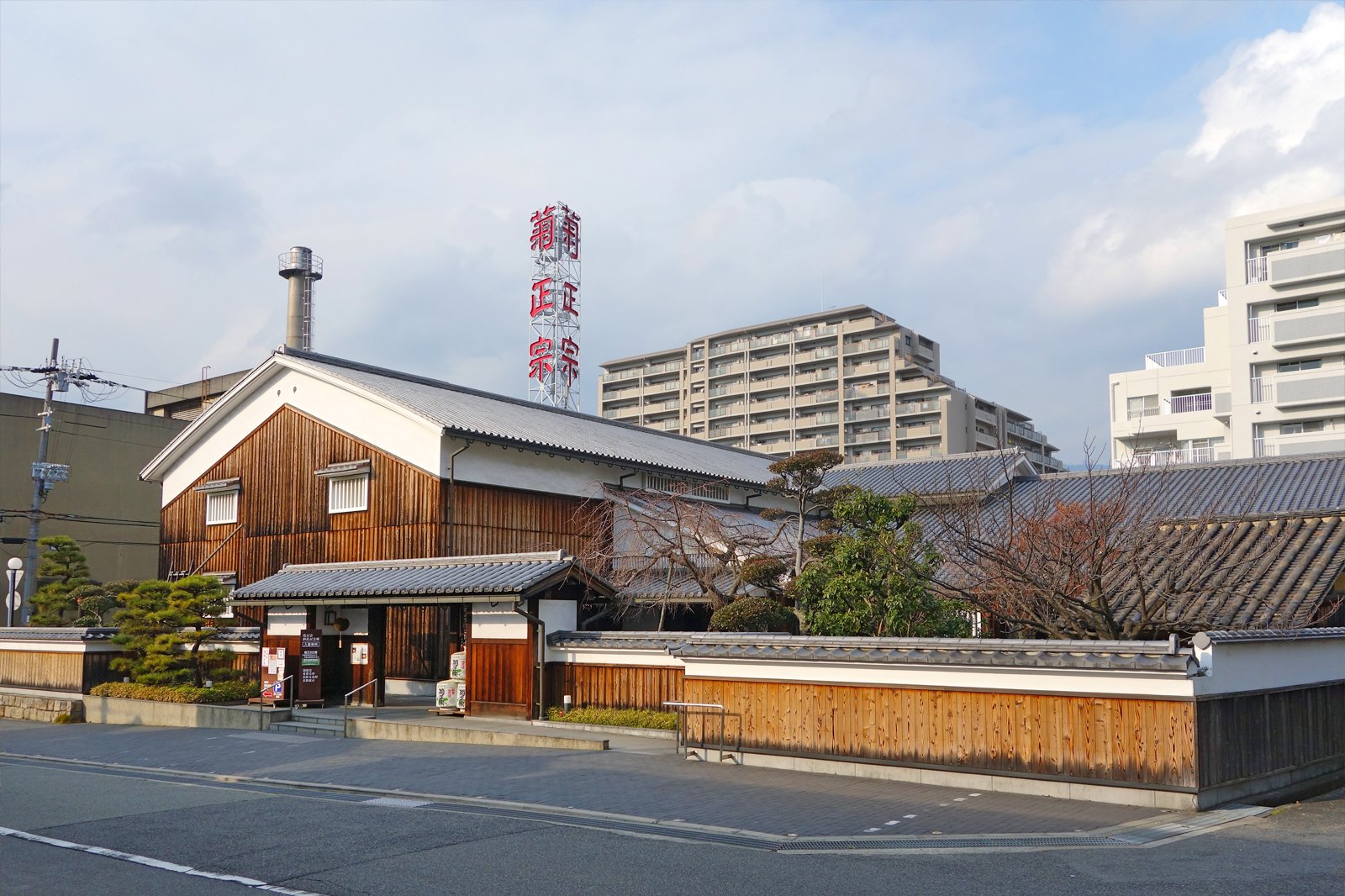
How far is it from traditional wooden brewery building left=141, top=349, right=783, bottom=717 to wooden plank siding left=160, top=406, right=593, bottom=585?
5cm

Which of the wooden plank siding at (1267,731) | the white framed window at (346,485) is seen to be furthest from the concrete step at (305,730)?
the wooden plank siding at (1267,731)

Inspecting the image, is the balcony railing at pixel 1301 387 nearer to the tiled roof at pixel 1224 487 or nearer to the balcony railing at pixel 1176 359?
the balcony railing at pixel 1176 359

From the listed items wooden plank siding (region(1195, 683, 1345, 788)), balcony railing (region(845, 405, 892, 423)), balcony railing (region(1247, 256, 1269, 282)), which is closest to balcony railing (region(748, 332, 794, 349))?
balcony railing (region(845, 405, 892, 423))

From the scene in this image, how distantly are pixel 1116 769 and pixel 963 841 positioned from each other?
2960 millimetres

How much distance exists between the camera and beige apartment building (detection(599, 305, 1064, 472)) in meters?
80.9

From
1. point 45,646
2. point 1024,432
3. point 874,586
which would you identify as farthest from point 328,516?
point 1024,432

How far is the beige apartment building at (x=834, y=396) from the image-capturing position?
80938mm

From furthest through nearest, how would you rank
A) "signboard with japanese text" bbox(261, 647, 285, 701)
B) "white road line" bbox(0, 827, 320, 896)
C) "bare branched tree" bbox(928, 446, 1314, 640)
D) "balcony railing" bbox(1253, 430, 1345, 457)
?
"balcony railing" bbox(1253, 430, 1345, 457)
"signboard with japanese text" bbox(261, 647, 285, 701)
"bare branched tree" bbox(928, 446, 1314, 640)
"white road line" bbox(0, 827, 320, 896)

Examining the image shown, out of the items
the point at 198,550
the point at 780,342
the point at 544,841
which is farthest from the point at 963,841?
the point at 780,342

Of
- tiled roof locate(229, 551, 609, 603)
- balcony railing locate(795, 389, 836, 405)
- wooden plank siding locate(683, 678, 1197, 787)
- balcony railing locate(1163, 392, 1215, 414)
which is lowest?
wooden plank siding locate(683, 678, 1197, 787)

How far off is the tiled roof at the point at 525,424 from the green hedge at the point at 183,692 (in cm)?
765

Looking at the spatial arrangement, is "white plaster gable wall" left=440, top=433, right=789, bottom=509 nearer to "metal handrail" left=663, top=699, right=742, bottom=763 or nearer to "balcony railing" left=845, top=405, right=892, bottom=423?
"metal handrail" left=663, top=699, right=742, bottom=763

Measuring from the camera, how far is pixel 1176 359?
59344 mm

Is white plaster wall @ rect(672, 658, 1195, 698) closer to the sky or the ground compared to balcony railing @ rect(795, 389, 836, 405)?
closer to the ground
